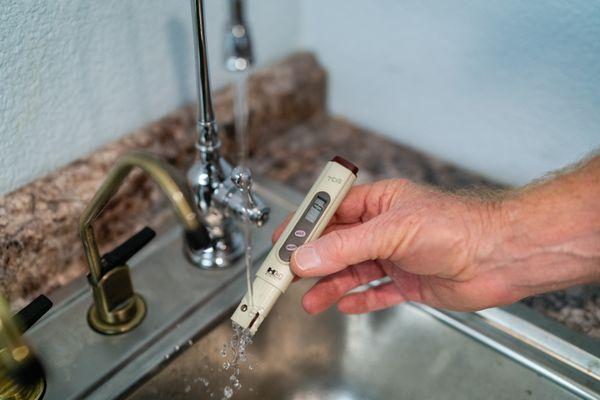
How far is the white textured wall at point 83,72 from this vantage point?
544mm

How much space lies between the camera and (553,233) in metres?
0.49

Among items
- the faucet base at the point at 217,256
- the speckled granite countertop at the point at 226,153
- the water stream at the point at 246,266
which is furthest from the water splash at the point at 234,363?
the speckled granite countertop at the point at 226,153

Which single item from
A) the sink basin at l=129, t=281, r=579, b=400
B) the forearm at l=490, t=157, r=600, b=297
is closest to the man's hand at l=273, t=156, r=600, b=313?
the forearm at l=490, t=157, r=600, b=297

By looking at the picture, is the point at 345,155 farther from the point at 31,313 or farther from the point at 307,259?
the point at 31,313

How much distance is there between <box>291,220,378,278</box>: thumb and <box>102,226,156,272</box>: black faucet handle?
0.54ft

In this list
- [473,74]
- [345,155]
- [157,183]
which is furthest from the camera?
[345,155]

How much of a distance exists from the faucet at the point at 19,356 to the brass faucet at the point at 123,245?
0.07 meters

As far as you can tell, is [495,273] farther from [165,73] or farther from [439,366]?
[165,73]

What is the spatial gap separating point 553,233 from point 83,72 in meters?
0.51

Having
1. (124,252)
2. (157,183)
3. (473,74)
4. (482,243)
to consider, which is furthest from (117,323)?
(473,74)

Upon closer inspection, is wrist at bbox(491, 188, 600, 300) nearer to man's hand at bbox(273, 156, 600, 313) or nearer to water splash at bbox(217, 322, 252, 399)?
man's hand at bbox(273, 156, 600, 313)

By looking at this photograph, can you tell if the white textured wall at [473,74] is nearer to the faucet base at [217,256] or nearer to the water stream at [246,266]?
the water stream at [246,266]

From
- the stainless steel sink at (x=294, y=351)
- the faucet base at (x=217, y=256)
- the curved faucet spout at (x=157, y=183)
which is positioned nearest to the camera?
the curved faucet spout at (x=157, y=183)

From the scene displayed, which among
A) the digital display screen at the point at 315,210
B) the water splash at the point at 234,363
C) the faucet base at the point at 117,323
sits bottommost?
the water splash at the point at 234,363
